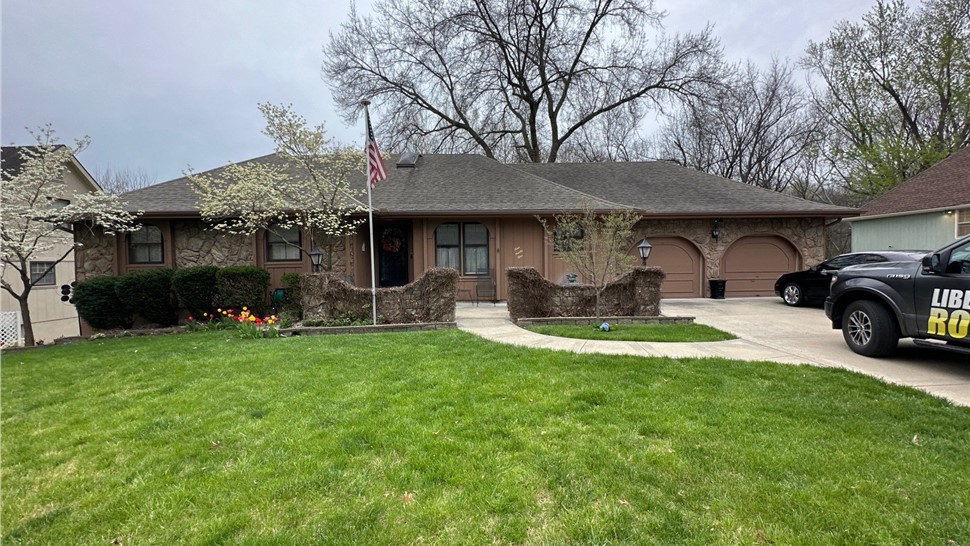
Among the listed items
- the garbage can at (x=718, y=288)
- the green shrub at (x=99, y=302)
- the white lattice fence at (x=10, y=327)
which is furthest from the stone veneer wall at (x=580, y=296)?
the white lattice fence at (x=10, y=327)

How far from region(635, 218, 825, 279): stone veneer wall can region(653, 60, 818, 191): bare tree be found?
36.3 ft

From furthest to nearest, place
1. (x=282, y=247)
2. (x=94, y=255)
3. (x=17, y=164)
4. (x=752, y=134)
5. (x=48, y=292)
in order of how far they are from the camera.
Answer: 1. (x=752, y=134)
2. (x=48, y=292)
3. (x=17, y=164)
4. (x=282, y=247)
5. (x=94, y=255)

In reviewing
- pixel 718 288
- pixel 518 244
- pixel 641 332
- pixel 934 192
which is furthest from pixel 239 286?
pixel 934 192

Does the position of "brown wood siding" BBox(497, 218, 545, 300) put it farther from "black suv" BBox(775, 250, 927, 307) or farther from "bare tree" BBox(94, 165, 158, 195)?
"bare tree" BBox(94, 165, 158, 195)

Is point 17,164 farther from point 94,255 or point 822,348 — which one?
point 822,348

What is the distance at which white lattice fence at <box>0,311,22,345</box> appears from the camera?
31.1 feet

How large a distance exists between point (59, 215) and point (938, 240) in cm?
2306

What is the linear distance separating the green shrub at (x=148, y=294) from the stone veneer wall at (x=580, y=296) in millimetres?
7544

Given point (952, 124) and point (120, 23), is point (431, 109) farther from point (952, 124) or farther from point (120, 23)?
point (952, 124)

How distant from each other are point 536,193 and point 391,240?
176 inches

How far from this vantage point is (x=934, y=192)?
1350 centimetres

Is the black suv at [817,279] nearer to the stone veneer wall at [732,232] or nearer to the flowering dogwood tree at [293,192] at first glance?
the stone veneer wall at [732,232]

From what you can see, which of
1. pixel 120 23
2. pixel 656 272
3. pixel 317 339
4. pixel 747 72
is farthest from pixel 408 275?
pixel 747 72

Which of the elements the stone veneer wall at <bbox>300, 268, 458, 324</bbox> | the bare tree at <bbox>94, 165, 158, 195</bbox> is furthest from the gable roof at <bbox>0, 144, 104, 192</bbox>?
the bare tree at <bbox>94, 165, 158, 195</bbox>
